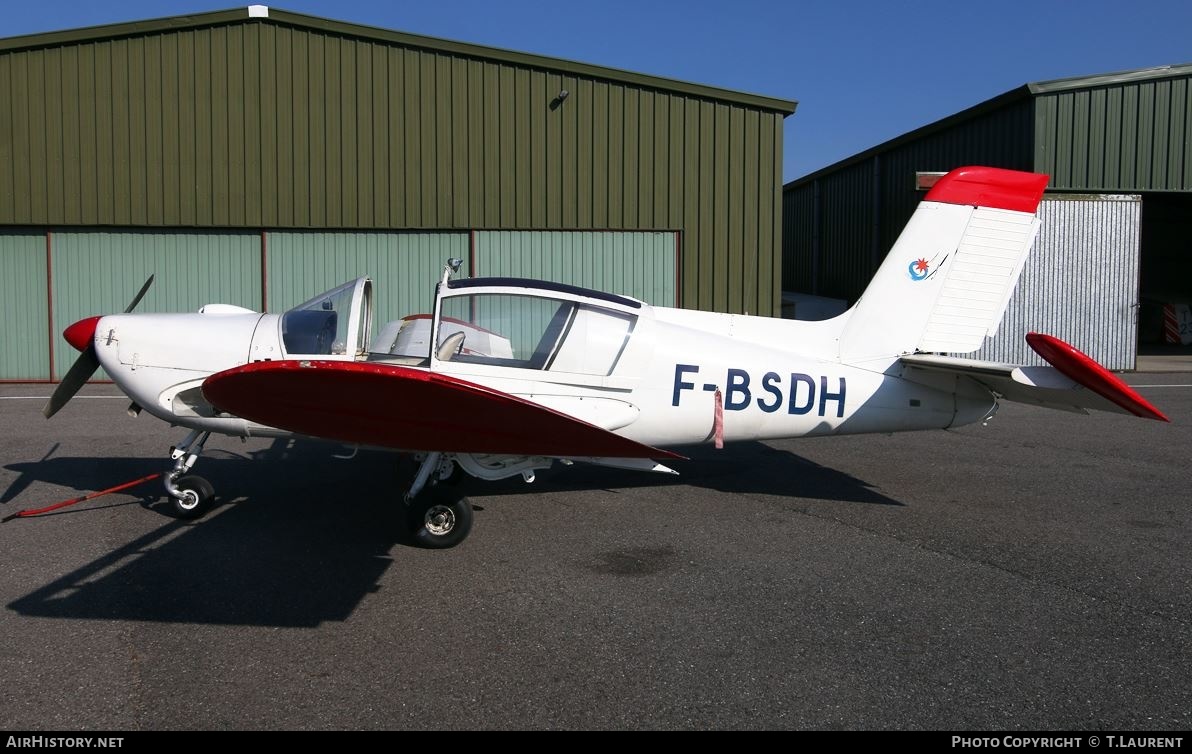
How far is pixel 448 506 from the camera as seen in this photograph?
17.4 ft

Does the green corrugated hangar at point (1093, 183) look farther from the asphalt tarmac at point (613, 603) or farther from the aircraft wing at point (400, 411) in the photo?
the aircraft wing at point (400, 411)

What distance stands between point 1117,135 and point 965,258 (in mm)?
13018

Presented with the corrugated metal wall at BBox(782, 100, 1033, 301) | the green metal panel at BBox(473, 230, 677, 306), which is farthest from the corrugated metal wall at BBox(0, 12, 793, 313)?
the corrugated metal wall at BBox(782, 100, 1033, 301)

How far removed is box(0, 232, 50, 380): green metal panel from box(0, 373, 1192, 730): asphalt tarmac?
28.2ft

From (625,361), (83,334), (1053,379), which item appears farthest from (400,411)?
(1053,379)

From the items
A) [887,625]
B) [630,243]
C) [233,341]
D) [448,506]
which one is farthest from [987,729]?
[630,243]

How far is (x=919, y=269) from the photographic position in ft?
21.1

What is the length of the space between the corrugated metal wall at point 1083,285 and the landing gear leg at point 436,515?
13633 millimetres

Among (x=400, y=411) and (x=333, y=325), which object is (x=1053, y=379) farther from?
(x=333, y=325)

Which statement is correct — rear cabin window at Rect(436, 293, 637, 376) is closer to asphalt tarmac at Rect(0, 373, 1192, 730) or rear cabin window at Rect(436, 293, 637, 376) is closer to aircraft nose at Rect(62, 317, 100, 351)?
asphalt tarmac at Rect(0, 373, 1192, 730)

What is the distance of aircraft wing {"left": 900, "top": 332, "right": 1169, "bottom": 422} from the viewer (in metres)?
4.94

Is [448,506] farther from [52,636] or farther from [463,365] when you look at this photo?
[52,636]

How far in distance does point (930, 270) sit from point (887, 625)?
10.8 ft

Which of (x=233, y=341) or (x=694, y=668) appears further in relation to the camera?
(x=233, y=341)
